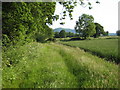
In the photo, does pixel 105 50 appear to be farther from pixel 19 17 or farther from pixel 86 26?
pixel 86 26

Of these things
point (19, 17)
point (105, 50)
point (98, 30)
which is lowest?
point (105, 50)

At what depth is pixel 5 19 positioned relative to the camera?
20.2 ft

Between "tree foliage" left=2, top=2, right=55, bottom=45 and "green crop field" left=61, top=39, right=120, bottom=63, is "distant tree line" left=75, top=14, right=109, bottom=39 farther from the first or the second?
"tree foliage" left=2, top=2, right=55, bottom=45

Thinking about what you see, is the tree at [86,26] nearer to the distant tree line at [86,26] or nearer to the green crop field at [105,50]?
the distant tree line at [86,26]

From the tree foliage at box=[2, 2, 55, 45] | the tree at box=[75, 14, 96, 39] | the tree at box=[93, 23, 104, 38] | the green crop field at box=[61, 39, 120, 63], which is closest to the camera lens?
the tree foliage at box=[2, 2, 55, 45]

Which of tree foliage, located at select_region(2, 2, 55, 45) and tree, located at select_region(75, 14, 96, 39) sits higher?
tree, located at select_region(75, 14, 96, 39)

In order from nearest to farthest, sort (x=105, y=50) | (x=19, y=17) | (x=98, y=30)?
(x=19, y=17), (x=105, y=50), (x=98, y=30)

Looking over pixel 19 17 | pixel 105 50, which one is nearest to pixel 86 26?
pixel 105 50

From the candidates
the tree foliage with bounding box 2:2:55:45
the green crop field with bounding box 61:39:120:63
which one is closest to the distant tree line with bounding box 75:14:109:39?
the green crop field with bounding box 61:39:120:63

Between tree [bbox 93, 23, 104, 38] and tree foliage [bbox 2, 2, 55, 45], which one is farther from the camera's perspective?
tree [bbox 93, 23, 104, 38]

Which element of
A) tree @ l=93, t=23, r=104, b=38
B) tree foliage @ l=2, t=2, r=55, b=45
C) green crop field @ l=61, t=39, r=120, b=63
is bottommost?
green crop field @ l=61, t=39, r=120, b=63

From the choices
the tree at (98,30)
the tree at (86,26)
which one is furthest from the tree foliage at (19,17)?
the tree at (98,30)

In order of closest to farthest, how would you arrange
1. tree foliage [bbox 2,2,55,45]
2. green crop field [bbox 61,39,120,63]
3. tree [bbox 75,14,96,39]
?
tree foliage [bbox 2,2,55,45]
green crop field [bbox 61,39,120,63]
tree [bbox 75,14,96,39]

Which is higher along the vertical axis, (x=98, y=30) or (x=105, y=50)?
(x=98, y=30)
